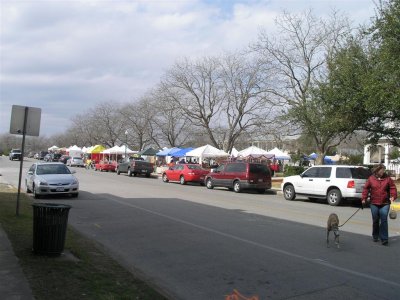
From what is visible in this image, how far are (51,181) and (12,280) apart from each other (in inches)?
484

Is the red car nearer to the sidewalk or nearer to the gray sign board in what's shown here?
the gray sign board

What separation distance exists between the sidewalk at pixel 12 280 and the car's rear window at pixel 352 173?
14.8m

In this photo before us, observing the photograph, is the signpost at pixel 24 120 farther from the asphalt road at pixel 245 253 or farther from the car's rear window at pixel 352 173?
the car's rear window at pixel 352 173

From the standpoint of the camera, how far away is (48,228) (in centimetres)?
704

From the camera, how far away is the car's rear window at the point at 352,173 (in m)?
18.8

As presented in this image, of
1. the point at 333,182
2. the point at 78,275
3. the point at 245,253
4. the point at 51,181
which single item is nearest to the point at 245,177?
the point at 333,182

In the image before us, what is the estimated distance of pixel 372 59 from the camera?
20078mm

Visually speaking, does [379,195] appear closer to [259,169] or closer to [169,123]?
[259,169]

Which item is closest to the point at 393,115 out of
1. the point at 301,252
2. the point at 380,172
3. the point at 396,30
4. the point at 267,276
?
the point at 396,30

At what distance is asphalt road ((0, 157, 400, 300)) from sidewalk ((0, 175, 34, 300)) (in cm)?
172

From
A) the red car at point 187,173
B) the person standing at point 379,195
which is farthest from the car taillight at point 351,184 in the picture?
the red car at point 187,173

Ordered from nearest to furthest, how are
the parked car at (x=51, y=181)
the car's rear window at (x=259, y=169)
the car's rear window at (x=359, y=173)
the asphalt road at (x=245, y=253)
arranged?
the asphalt road at (x=245, y=253) → the parked car at (x=51, y=181) → the car's rear window at (x=359, y=173) → the car's rear window at (x=259, y=169)

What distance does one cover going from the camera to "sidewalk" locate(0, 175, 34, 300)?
16.9 ft

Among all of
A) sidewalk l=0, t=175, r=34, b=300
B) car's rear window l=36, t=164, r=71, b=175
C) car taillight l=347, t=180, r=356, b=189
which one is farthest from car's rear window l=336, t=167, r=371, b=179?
sidewalk l=0, t=175, r=34, b=300
